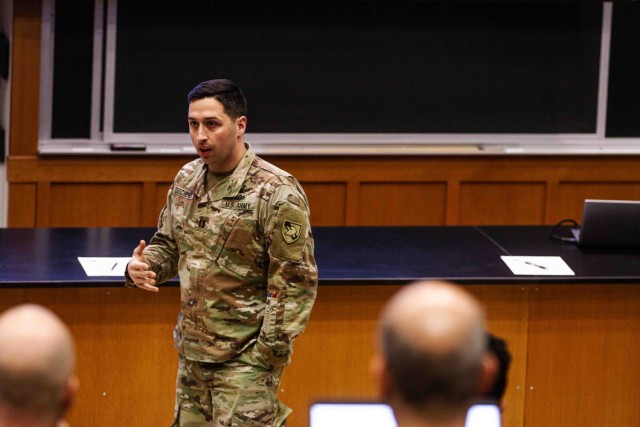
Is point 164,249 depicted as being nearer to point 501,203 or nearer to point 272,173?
point 272,173

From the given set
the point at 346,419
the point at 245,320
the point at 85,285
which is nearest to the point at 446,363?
the point at 346,419

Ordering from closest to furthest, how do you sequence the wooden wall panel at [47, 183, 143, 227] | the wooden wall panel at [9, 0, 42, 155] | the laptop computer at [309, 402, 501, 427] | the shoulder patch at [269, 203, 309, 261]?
the laptop computer at [309, 402, 501, 427], the shoulder patch at [269, 203, 309, 261], the wooden wall panel at [9, 0, 42, 155], the wooden wall panel at [47, 183, 143, 227]

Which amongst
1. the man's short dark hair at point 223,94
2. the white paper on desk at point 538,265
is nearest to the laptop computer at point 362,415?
the man's short dark hair at point 223,94

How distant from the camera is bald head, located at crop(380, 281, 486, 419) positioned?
5.21 feet

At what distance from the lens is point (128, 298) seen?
179 inches

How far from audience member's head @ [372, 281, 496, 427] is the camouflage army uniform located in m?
1.92

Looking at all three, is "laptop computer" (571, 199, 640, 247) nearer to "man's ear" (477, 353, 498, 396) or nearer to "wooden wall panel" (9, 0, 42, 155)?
"wooden wall panel" (9, 0, 42, 155)

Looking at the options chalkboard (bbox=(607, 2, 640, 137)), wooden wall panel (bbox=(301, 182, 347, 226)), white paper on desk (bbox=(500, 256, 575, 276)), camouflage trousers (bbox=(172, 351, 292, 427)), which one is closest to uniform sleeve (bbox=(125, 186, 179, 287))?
camouflage trousers (bbox=(172, 351, 292, 427))

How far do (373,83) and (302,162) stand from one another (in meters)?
0.67

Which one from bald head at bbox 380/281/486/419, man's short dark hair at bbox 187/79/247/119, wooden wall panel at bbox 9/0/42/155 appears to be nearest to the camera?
bald head at bbox 380/281/486/419

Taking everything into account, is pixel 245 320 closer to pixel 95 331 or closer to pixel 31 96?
pixel 95 331

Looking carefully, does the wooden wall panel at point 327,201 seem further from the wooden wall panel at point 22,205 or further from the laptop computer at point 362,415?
the laptop computer at point 362,415

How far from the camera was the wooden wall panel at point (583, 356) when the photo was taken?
481 cm

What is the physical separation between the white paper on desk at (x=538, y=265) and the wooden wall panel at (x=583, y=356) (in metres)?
0.06
